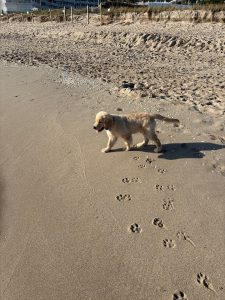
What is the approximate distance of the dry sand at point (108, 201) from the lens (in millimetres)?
3699

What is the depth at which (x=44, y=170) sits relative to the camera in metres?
5.84

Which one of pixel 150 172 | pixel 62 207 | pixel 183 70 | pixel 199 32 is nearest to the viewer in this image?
pixel 62 207

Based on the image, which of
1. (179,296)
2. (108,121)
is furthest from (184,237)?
(108,121)

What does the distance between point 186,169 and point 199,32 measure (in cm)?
1552

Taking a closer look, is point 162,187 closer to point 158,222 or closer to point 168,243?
point 158,222

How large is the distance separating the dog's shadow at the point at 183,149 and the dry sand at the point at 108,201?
0.11ft

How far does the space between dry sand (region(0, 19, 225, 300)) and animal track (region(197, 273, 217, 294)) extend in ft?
0.03

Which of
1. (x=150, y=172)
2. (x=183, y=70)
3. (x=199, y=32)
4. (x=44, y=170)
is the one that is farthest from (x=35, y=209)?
(x=199, y=32)

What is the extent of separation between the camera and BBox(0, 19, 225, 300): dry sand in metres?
3.70

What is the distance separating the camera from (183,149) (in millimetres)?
6160

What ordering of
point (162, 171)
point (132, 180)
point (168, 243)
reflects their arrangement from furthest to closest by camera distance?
point (162, 171) < point (132, 180) < point (168, 243)

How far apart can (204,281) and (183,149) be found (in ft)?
9.47

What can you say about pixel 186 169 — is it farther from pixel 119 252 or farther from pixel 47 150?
pixel 47 150

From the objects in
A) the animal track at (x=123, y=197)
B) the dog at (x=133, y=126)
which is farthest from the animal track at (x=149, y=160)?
the animal track at (x=123, y=197)
